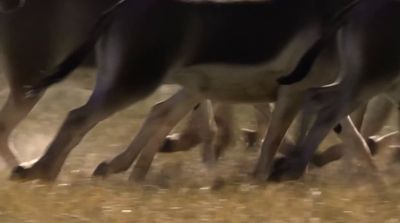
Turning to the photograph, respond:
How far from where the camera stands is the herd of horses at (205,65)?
24.9 ft

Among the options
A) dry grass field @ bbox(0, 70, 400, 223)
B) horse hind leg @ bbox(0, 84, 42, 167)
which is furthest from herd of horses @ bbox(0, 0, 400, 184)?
dry grass field @ bbox(0, 70, 400, 223)

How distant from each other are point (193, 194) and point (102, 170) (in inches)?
38.7

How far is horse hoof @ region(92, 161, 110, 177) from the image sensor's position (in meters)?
7.84

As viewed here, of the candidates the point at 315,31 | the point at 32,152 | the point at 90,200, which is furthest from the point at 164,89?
the point at 90,200

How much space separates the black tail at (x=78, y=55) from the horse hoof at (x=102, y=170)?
55 cm

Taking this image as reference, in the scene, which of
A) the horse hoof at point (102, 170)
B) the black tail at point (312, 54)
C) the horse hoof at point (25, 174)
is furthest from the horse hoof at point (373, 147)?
the horse hoof at point (25, 174)

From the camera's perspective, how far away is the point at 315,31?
26.8 ft

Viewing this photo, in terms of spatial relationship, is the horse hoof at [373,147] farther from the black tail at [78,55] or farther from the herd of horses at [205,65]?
the black tail at [78,55]

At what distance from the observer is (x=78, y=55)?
305 inches

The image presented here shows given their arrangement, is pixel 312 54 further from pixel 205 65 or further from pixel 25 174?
pixel 25 174

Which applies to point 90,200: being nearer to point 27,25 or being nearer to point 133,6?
point 133,6

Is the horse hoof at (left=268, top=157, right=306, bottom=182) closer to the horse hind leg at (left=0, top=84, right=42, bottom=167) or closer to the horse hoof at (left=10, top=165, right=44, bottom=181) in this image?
the horse hoof at (left=10, top=165, right=44, bottom=181)

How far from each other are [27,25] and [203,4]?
116cm

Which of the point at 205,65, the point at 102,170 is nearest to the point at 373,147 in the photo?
the point at 205,65
